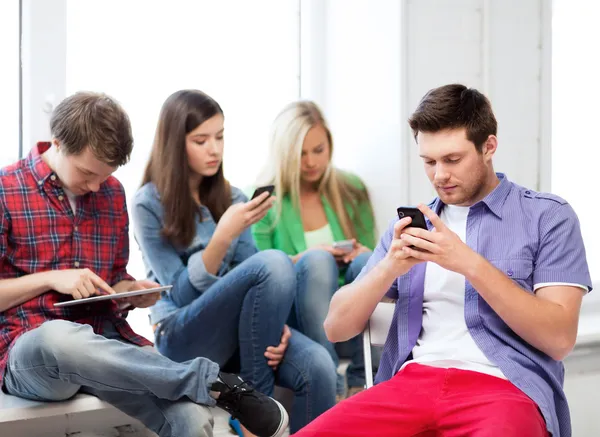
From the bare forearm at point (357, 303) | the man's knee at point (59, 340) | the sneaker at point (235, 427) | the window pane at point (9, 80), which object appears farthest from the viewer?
the window pane at point (9, 80)

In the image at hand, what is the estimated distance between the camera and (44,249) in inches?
79.0

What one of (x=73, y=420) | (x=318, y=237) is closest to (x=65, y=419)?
(x=73, y=420)

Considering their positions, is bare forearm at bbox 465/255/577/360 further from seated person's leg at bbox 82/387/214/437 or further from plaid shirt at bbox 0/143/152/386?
plaid shirt at bbox 0/143/152/386

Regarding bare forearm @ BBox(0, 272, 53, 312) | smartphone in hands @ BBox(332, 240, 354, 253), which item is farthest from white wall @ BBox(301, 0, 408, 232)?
bare forearm @ BBox(0, 272, 53, 312)

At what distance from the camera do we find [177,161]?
Result: 7.90ft

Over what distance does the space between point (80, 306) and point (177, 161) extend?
0.58m

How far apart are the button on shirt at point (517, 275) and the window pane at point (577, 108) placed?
1.71m

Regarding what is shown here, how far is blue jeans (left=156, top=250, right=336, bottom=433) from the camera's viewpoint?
7.16 ft

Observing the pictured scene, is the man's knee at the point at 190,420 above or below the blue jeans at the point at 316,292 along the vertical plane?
below

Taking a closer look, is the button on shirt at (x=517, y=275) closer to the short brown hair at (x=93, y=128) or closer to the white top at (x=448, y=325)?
the white top at (x=448, y=325)

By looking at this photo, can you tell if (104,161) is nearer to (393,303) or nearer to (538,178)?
(393,303)

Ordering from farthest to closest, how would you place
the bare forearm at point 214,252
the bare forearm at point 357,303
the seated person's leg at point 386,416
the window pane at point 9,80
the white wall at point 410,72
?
1. the white wall at point 410,72
2. the window pane at point 9,80
3. the bare forearm at point 214,252
4. the bare forearm at point 357,303
5. the seated person's leg at point 386,416

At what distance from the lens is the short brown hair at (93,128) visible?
77.1 inches

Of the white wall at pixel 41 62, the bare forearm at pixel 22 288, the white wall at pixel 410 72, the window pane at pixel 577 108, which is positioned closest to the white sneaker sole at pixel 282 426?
the bare forearm at pixel 22 288
